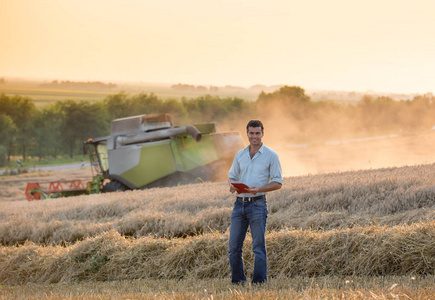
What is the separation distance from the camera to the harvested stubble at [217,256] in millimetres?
6641

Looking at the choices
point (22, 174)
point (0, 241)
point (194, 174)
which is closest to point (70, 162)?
point (22, 174)

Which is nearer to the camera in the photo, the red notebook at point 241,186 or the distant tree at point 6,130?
the red notebook at point 241,186

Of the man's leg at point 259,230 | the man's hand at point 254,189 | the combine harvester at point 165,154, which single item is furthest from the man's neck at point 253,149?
the combine harvester at point 165,154

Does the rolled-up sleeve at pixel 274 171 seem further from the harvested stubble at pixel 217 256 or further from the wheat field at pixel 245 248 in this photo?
the harvested stubble at pixel 217 256

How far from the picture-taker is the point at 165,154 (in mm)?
19828

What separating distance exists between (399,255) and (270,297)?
7.45 feet

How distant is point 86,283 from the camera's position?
7637 mm

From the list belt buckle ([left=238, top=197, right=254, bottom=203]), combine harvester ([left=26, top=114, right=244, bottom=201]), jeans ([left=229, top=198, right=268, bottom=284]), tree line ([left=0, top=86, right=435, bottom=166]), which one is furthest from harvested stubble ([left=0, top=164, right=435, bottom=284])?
tree line ([left=0, top=86, right=435, bottom=166])

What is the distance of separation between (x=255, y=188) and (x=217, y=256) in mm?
2282

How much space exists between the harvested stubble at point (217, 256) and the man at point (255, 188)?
119 centimetres

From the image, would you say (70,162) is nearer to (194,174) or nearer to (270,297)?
(194,174)

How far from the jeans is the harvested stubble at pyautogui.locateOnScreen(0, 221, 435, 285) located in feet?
3.35

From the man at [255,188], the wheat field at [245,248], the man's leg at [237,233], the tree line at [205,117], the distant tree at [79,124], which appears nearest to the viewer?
the man at [255,188]

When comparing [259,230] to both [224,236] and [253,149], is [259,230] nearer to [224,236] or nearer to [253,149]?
[253,149]
